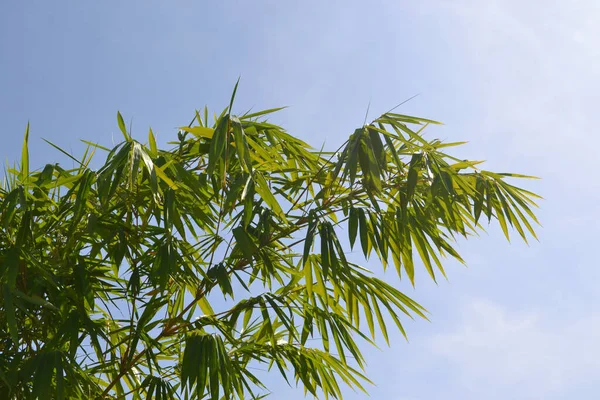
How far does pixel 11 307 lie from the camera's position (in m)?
2.34

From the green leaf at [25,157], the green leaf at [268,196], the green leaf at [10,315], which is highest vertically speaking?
the green leaf at [25,157]

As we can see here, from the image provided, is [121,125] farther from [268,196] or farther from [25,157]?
[268,196]

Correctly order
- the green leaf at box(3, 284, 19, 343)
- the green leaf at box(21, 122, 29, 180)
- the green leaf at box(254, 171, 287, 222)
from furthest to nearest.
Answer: the green leaf at box(21, 122, 29, 180) < the green leaf at box(254, 171, 287, 222) < the green leaf at box(3, 284, 19, 343)

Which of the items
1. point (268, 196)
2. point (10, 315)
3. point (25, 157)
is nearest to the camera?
point (10, 315)

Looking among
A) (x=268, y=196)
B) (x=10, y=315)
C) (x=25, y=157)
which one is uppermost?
(x=25, y=157)

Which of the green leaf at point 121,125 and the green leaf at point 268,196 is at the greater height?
the green leaf at point 121,125

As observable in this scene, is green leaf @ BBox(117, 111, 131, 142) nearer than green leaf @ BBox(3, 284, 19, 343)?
No

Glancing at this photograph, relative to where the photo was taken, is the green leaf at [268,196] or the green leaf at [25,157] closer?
the green leaf at [268,196]

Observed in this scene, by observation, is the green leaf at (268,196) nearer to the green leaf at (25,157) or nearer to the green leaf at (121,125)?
the green leaf at (121,125)

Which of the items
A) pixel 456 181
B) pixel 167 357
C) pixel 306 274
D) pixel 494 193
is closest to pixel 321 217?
pixel 306 274

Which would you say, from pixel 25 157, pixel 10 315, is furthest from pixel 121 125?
pixel 10 315

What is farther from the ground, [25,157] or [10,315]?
[25,157]

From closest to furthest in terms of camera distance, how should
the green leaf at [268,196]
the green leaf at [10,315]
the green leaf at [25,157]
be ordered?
the green leaf at [10,315] → the green leaf at [268,196] → the green leaf at [25,157]

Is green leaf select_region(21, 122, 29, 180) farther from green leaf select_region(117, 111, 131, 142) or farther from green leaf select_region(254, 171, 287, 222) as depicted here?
green leaf select_region(254, 171, 287, 222)
